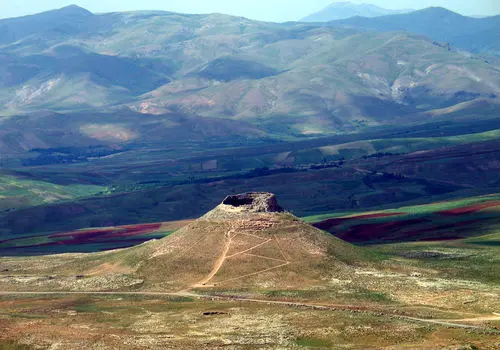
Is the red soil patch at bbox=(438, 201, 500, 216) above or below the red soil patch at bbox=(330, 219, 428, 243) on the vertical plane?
above

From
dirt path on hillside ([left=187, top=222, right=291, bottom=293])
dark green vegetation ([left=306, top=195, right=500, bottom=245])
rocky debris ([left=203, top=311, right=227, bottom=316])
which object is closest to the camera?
rocky debris ([left=203, top=311, right=227, bottom=316])

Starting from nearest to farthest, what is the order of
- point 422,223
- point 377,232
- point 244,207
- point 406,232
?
1. point 244,207
2. point 406,232
3. point 377,232
4. point 422,223

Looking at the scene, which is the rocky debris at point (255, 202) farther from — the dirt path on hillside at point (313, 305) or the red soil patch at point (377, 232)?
the red soil patch at point (377, 232)

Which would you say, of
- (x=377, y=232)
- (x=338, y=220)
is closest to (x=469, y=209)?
(x=377, y=232)

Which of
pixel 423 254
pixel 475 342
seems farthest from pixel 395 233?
pixel 475 342

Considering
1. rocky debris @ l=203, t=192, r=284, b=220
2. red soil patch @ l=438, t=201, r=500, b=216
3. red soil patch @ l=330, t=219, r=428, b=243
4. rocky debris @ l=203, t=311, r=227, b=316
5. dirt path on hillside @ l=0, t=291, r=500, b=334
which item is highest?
rocky debris @ l=203, t=192, r=284, b=220

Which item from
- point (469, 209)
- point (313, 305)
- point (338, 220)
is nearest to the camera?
point (313, 305)

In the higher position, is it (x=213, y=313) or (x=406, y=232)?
(x=213, y=313)

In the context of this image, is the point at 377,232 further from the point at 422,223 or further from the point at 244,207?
the point at 244,207

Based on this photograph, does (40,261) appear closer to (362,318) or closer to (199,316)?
(199,316)

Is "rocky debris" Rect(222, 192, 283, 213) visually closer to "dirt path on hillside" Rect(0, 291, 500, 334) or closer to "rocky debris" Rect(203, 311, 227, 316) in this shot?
"dirt path on hillside" Rect(0, 291, 500, 334)

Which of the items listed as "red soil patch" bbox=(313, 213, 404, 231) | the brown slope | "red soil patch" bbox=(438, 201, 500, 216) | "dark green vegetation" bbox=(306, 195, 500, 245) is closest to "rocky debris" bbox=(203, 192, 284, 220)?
the brown slope
